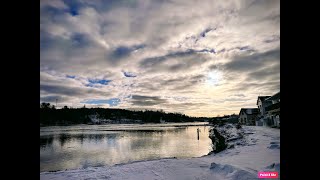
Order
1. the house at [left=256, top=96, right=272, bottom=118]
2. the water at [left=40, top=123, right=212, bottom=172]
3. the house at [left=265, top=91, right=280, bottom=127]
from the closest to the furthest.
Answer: the water at [left=40, top=123, right=212, bottom=172]
the house at [left=265, top=91, right=280, bottom=127]
the house at [left=256, top=96, right=272, bottom=118]

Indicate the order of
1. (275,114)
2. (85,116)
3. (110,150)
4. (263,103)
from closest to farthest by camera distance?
(110,150) → (275,114) → (263,103) → (85,116)

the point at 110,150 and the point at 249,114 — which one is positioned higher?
the point at 249,114

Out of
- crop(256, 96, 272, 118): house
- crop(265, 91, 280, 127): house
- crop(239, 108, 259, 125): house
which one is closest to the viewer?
crop(265, 91, 280, 127): house

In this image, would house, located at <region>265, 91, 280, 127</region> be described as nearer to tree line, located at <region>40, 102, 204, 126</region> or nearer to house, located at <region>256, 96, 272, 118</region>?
→ house, located at <region>256, 96, 272, 118</region>

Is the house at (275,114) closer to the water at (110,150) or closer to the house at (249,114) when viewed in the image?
the water at (110,150)

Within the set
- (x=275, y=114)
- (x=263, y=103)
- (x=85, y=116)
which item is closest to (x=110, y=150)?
(x=275, y=114)

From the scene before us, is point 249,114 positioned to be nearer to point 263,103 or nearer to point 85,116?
point 263,103

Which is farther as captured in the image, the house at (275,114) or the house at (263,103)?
the house at (263,103)

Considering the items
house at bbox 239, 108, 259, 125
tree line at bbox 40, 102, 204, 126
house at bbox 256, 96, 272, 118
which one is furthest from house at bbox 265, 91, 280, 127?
tree line at bbox 40, 102, 204, 126

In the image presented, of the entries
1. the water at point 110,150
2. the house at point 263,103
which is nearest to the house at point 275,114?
the house at point 263,103

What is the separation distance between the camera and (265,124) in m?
36.2

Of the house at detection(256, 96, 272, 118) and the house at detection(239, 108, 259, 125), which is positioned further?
the house at detection(239, 108, 259, 125)
